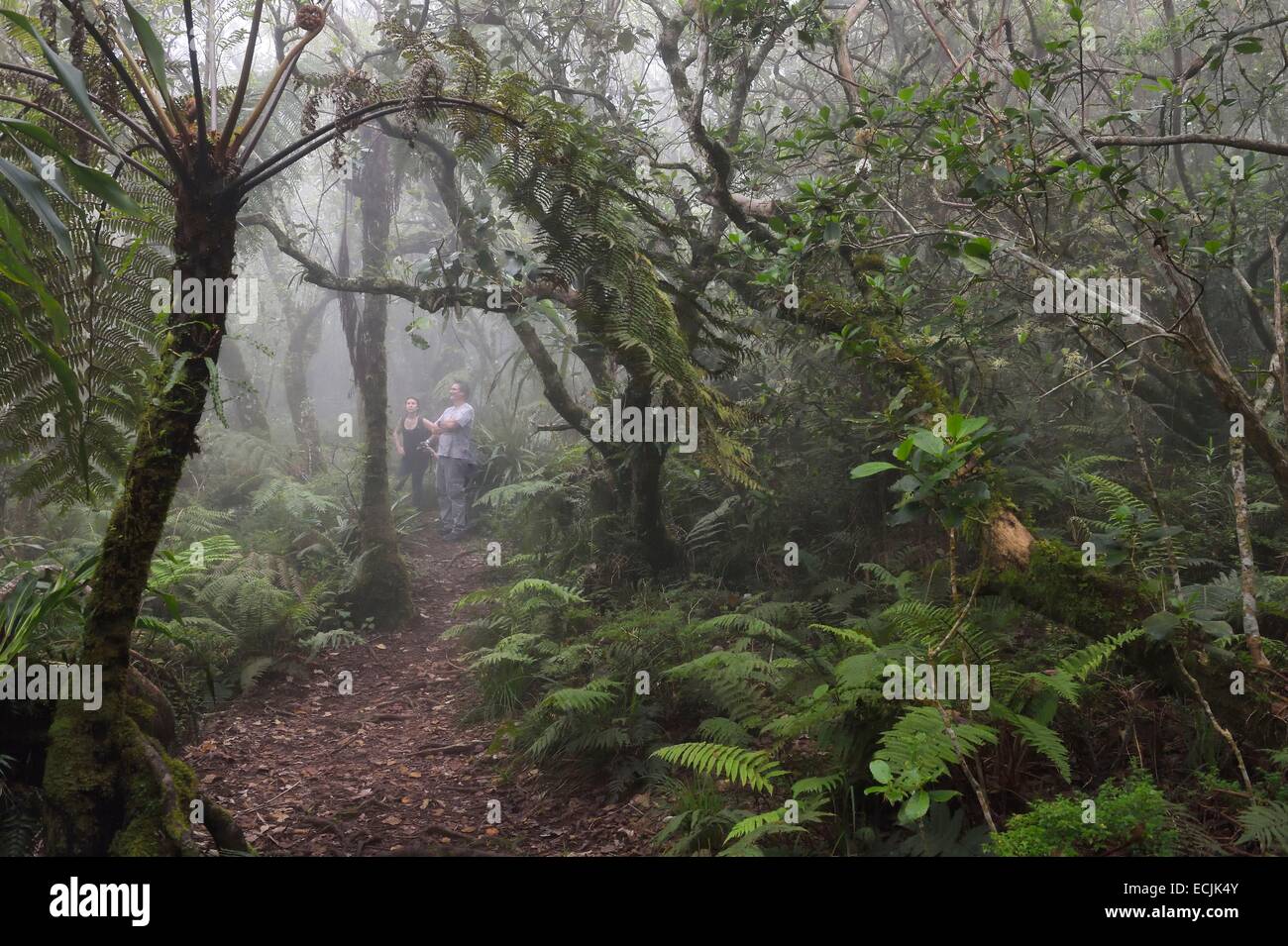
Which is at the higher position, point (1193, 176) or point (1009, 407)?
point (1193, 176)

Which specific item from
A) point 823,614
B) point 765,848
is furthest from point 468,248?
point 765,848

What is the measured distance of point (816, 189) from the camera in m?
4.00

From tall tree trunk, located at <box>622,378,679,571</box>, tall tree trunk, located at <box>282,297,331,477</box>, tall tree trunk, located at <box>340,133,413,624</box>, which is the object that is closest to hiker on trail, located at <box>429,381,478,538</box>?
tall tree trunk, located at <box>340,133,413,624</box>

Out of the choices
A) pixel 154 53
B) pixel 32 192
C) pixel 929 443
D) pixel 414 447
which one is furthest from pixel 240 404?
pixel 929 443

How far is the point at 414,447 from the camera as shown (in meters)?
10.8

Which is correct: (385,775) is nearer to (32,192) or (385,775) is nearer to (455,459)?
(32,192)

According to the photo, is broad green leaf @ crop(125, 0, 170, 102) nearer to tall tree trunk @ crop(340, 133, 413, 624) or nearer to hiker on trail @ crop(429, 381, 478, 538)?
tall tree trunk @ crop(340, 133, 413, 624)

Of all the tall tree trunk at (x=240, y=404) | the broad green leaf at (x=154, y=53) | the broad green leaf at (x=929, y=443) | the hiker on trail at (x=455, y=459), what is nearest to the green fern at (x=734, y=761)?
the broad green leaf at (x=929, y=443)

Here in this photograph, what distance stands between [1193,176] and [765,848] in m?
7.58

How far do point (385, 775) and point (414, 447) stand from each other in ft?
23.7

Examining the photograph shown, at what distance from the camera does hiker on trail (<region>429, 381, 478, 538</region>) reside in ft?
30.2

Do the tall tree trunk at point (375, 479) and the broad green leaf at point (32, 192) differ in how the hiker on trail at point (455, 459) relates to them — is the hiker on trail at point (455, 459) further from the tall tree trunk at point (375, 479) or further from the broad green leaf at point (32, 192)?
the broad green leaf at point (32, 192)

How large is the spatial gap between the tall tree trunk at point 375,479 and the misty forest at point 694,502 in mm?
44
